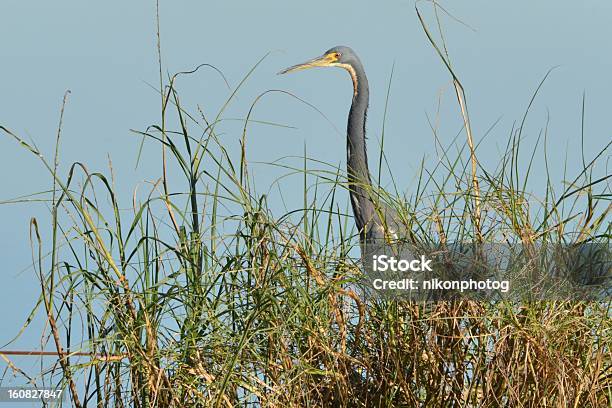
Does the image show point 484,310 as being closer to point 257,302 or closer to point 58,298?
point 257,302

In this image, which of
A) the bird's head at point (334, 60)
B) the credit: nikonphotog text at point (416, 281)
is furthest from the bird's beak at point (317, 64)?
the credit: nikonphotog text at point (416, 281)

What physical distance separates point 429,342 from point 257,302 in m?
0.40

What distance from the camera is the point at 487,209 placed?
223 cm

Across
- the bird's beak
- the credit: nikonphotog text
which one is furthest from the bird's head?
the credit: nikonphotog text

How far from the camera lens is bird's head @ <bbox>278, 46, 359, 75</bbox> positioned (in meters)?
5.46

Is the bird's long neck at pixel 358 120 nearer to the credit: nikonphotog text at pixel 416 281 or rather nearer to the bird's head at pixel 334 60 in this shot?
the bird's head at pixel 334 60

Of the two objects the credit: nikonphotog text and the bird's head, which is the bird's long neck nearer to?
the bird's head

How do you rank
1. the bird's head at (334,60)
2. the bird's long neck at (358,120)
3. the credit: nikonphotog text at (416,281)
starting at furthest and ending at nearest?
the bird's head at (334,60)
the bird's long neck at (358,120)
the credit: nikonphotog text at (416,281)

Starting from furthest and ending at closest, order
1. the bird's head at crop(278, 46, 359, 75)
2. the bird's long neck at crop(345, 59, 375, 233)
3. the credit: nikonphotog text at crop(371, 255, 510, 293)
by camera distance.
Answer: the bird's head at crop(278, 46, 359, 75)
the bird's long neck at crop(345, 59, 375, 233)
the credit: nikonphotog text at crop(371, 255, 510, 293)

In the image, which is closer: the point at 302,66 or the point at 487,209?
the point at 487,209

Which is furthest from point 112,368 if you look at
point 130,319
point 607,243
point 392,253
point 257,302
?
point 607,243

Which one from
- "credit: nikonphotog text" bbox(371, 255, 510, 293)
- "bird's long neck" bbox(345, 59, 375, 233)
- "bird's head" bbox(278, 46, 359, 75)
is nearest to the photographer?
"credit: nikonphotog text" bbox(371, 255, 510, 293)

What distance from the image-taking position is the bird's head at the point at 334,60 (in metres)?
5.46

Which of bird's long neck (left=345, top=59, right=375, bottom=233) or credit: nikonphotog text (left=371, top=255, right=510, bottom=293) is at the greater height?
bird's long neck (left=345, top=59, right=375, bottom=233)
